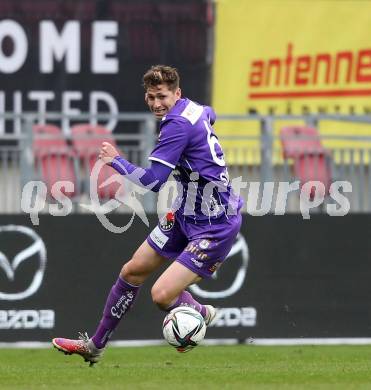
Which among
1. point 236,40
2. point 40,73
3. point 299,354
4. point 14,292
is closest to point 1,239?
point 14,292

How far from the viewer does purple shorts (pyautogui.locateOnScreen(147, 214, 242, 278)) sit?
34.2 ft

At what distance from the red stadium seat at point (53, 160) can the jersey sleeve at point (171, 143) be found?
13.1 feet

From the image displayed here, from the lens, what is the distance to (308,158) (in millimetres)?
14438

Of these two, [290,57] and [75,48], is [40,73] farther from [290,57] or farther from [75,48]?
[290,57]

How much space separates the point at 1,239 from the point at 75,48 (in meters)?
5.12

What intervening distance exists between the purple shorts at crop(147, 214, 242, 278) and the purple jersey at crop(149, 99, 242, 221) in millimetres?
89

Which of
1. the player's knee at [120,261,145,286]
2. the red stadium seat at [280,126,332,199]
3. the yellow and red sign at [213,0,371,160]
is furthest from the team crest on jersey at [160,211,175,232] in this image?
the yellow and red sign at [213,0,371,160]

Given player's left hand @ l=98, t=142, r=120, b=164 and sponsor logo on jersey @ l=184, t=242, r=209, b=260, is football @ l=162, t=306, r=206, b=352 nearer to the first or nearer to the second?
sponsor logo on jersey @ l=184, t=242, r=209, b=260

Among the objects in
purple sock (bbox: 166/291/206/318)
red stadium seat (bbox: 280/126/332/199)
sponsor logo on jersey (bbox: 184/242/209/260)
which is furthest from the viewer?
red stadium seat (bbox: 280/126/332/199)

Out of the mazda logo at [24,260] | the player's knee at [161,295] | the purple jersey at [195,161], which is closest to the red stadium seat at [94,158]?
the mazda logo at [24,260]

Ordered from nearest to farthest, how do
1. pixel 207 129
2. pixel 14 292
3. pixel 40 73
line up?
pixel 207 129 < pixel 14 292 < pixel 40 73

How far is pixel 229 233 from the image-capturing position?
1055cm

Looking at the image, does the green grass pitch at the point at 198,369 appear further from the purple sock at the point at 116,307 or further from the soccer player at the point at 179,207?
the soccer player at the point at 179,207

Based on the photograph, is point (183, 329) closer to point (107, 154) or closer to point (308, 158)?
point (107, 154)
